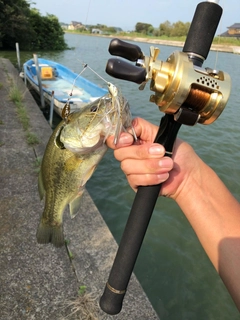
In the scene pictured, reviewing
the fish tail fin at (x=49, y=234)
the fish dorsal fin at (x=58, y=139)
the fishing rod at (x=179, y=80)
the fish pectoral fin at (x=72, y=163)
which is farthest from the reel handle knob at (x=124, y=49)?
the fish tail fin at (x=49, y=234)

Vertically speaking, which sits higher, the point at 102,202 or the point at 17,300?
the point at 17,300

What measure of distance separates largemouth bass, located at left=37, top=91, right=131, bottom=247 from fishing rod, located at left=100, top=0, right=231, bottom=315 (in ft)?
1.17

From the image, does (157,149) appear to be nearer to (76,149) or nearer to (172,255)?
(76,149)

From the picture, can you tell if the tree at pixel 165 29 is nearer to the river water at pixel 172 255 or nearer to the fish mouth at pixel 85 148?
the river water at pixel 172 255

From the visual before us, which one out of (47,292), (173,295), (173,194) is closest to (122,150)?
(173,194)

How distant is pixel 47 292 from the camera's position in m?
2.75

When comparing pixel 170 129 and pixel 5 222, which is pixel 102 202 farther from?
pixel 170 129

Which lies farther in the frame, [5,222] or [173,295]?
[173,295]

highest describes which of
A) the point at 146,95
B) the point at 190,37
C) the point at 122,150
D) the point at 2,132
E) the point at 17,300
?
the point at 190,37

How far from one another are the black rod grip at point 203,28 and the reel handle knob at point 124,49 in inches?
10.2

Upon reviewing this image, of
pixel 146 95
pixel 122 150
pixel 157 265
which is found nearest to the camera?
pixel 122 150

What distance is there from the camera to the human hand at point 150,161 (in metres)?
1.42

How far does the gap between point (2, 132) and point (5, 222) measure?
3.36m

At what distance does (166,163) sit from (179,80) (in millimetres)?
537
